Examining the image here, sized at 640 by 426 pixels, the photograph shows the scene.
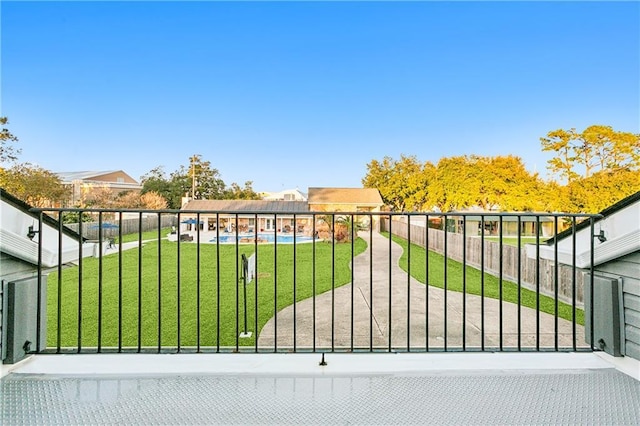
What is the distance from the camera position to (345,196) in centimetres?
2189

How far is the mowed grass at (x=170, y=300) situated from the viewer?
172 centimetres

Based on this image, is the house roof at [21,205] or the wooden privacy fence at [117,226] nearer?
the house roof at [21,205]

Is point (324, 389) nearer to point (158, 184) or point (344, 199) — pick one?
point (344, 199)

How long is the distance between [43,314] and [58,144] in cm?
1483

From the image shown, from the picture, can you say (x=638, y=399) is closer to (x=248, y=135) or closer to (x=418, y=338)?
(x=418, y=338)

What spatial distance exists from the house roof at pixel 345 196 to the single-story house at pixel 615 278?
19452mm

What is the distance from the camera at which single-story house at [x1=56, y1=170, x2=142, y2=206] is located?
45.7 feet

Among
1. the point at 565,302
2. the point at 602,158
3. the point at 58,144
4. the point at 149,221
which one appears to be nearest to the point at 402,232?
the point at 602,158

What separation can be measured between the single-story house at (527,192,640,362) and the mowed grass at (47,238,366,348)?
120 centimetres

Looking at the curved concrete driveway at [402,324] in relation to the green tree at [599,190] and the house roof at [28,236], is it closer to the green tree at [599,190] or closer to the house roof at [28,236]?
the house roof at [28,236]

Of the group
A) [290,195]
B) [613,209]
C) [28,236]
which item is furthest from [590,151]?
[290,195]

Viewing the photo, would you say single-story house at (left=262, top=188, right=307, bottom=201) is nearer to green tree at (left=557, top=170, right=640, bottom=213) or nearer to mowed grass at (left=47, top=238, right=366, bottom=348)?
mowed grass at (left=47, top=238, right=366, bottom=348)

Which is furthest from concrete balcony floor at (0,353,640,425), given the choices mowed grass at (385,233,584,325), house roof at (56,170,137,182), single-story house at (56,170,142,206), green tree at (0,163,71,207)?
house roof at (56,170,137,182)

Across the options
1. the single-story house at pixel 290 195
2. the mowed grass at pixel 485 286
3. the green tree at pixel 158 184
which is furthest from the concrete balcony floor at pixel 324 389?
the single-story house at pixel 290 195
